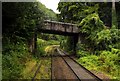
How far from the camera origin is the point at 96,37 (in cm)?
3077

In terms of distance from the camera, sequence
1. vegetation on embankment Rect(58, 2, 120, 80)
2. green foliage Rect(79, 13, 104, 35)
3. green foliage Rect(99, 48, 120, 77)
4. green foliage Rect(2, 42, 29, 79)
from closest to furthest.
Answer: green foliage Rect(2, 42, 29, 79), green foliage Rect(99, 48, 120, 77), vegetation on embankment Rect(58, 2, 120, 80), green foliage Rect(79, 13, 104, 35)

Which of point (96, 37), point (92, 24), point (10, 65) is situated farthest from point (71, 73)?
point (92, 24)

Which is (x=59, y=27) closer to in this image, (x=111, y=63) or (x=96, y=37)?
(x=96, y=37)

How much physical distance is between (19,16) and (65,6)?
2658 cm

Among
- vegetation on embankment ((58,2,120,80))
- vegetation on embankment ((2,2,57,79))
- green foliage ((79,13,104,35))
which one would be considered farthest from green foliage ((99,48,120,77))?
green foliage ((79,13,104,35))

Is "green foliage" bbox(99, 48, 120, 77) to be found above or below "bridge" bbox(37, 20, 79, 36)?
below

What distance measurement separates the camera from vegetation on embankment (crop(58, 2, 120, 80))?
23.2 m

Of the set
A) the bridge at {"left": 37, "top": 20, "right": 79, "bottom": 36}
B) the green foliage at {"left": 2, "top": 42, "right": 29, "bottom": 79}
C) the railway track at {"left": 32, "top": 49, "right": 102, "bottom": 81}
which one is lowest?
the railway track at {"left": 32, "top": 49, "right": 102, "bottom": 81}

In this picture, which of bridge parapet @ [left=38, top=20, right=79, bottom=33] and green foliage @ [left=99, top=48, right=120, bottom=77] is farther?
bridge parapet @ [left=38, top=20, right=79, bottom=33]

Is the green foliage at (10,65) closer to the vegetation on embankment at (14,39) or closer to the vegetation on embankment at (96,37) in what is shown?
the vegetation on embankment at (14,39)

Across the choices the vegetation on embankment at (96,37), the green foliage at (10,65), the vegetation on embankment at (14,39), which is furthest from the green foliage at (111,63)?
the green foliage at (10,65)

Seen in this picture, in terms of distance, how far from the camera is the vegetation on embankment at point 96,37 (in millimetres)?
23234

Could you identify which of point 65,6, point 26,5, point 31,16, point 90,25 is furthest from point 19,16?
point 65,6

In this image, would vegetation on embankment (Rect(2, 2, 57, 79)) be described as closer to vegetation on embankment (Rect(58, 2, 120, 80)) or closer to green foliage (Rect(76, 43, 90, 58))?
vegetation on embankment (Rect(58, 2, 120, 80))
